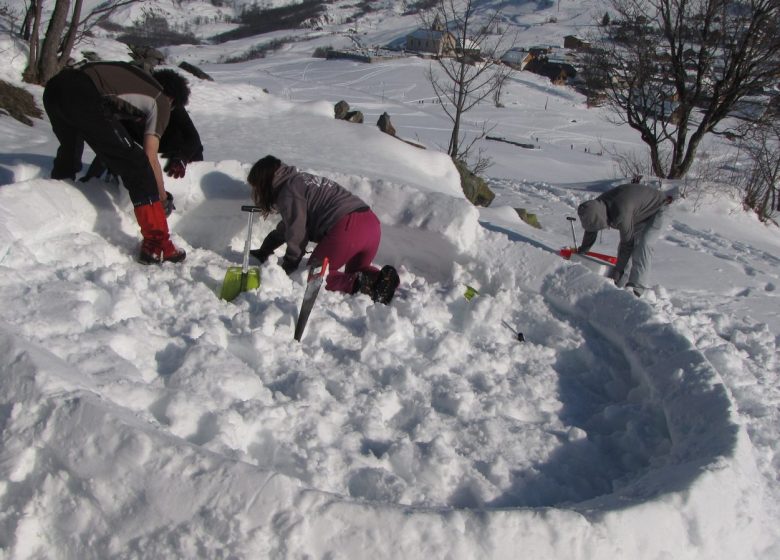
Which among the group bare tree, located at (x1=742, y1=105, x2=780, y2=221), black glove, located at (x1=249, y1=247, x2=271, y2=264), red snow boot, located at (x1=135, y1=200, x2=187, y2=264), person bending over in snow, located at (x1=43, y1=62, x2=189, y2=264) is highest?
person bending over in snow, located at (x1=43, y1=62, x2=189, y2=264)

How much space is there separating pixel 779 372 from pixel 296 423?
3231 mm

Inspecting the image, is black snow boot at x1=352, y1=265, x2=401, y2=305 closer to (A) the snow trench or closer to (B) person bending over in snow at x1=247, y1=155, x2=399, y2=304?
(B) person bending over in snow at x1=247, y1=155, x2=399, y2=304

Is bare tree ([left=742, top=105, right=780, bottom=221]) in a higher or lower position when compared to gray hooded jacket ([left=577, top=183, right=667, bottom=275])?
lower

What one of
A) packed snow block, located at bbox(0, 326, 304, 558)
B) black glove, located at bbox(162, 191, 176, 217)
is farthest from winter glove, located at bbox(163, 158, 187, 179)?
packed snow block, located at bbox(0, 326, 304, 558)

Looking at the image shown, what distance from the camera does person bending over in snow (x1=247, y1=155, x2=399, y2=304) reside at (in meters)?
3.45

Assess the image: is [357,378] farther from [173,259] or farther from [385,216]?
[385,216]

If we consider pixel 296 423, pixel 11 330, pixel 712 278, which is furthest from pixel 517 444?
pixel 712 278

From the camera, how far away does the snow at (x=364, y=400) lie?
1655mm

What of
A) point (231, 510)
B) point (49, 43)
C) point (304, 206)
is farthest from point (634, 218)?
point (49, 43)

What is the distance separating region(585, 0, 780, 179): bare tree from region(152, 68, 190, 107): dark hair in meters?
12.5

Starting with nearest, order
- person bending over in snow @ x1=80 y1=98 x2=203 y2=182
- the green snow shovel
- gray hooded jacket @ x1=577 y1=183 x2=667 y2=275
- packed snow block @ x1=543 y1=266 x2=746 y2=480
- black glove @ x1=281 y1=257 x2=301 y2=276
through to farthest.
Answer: packed snow block @ x1=543 y1=266 x2=746 y2=480
the green snow shovel
black glove @ x1=281 y1=257 x2=301 y2=276
person bending over in snow @ x1=80 y1=98 x2=203 y2=182
gray hooded jacket @ x1=577 y1=183 x2=667 y2=275

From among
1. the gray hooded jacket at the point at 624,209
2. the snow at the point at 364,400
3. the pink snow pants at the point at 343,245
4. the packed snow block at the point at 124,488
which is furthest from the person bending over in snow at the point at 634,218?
the packed snow block at the point at 124,488

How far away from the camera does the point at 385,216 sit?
4219mm

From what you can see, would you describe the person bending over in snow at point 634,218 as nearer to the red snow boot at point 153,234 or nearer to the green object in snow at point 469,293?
the green object in snow at point 469,293
